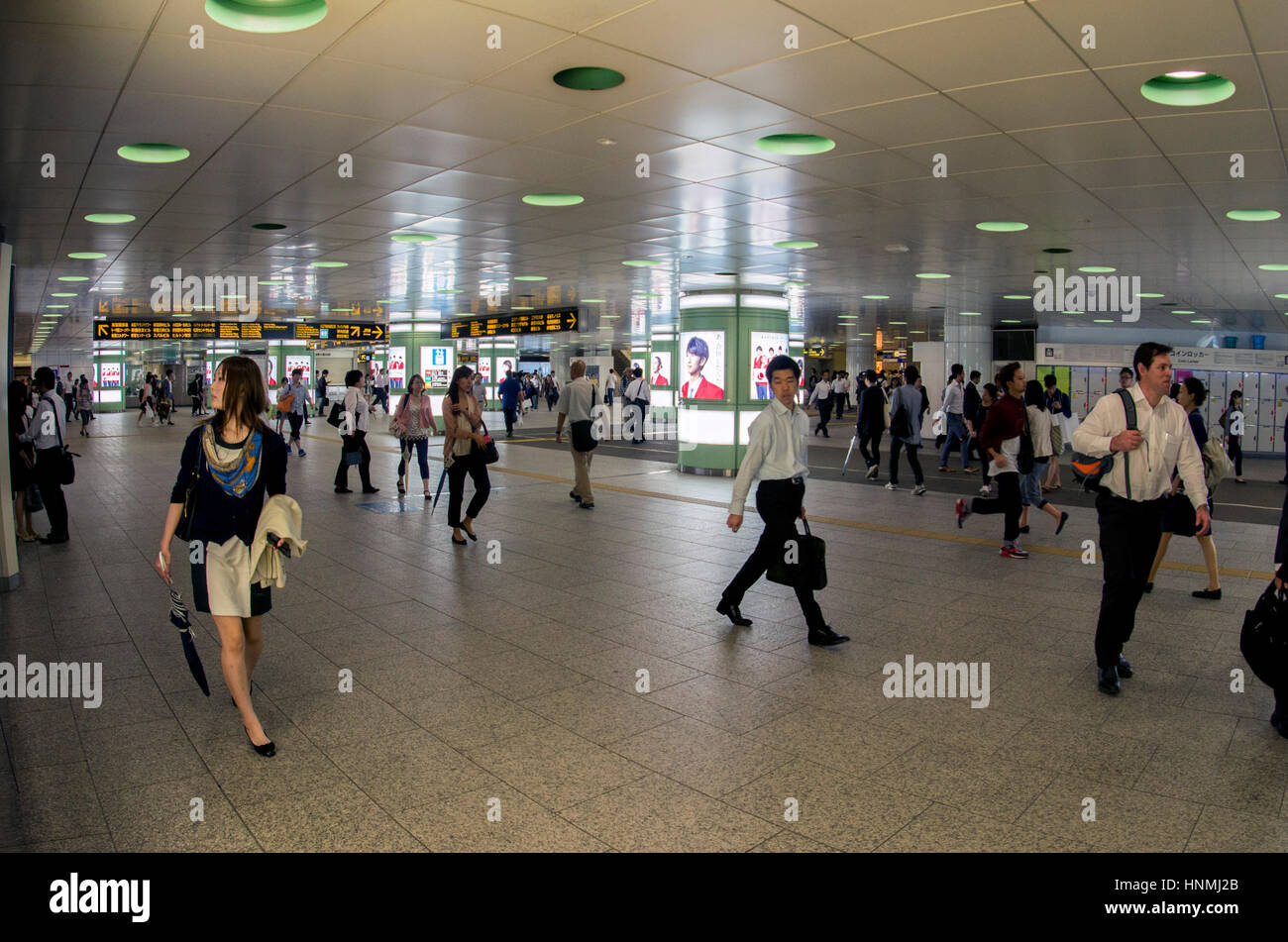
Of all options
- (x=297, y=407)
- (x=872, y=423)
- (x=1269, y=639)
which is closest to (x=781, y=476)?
(x=1269, y=639)

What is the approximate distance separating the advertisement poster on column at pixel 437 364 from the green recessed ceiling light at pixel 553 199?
67.5ft

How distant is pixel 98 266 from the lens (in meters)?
14.6

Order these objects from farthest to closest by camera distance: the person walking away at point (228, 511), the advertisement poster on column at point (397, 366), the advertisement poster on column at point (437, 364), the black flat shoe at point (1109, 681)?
the advertisement poster on column at point (437, 364)
the advertisement poster on column at point (397, 366)
the black flat shoe at point (1109, 681)
the person walking away at point (228, 511)

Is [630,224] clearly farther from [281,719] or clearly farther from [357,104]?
[281,719]

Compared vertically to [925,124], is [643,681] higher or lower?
lower

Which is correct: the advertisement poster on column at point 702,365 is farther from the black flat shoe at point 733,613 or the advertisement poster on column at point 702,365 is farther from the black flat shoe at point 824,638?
the black flat shoe at point 824,638

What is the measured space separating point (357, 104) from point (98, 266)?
11.1 metres

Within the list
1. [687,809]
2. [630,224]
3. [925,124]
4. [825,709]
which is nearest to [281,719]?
[687,809]

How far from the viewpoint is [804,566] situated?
6027 mm

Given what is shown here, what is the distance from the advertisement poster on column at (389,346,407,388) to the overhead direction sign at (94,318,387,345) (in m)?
2.23

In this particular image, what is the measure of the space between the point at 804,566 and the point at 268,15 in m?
4.65

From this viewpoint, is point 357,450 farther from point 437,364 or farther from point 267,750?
point 437,364

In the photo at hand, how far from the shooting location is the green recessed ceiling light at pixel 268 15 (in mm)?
4699

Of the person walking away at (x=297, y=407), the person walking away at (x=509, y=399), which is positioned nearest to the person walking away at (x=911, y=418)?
the person walking away at (x=297, y=407)
